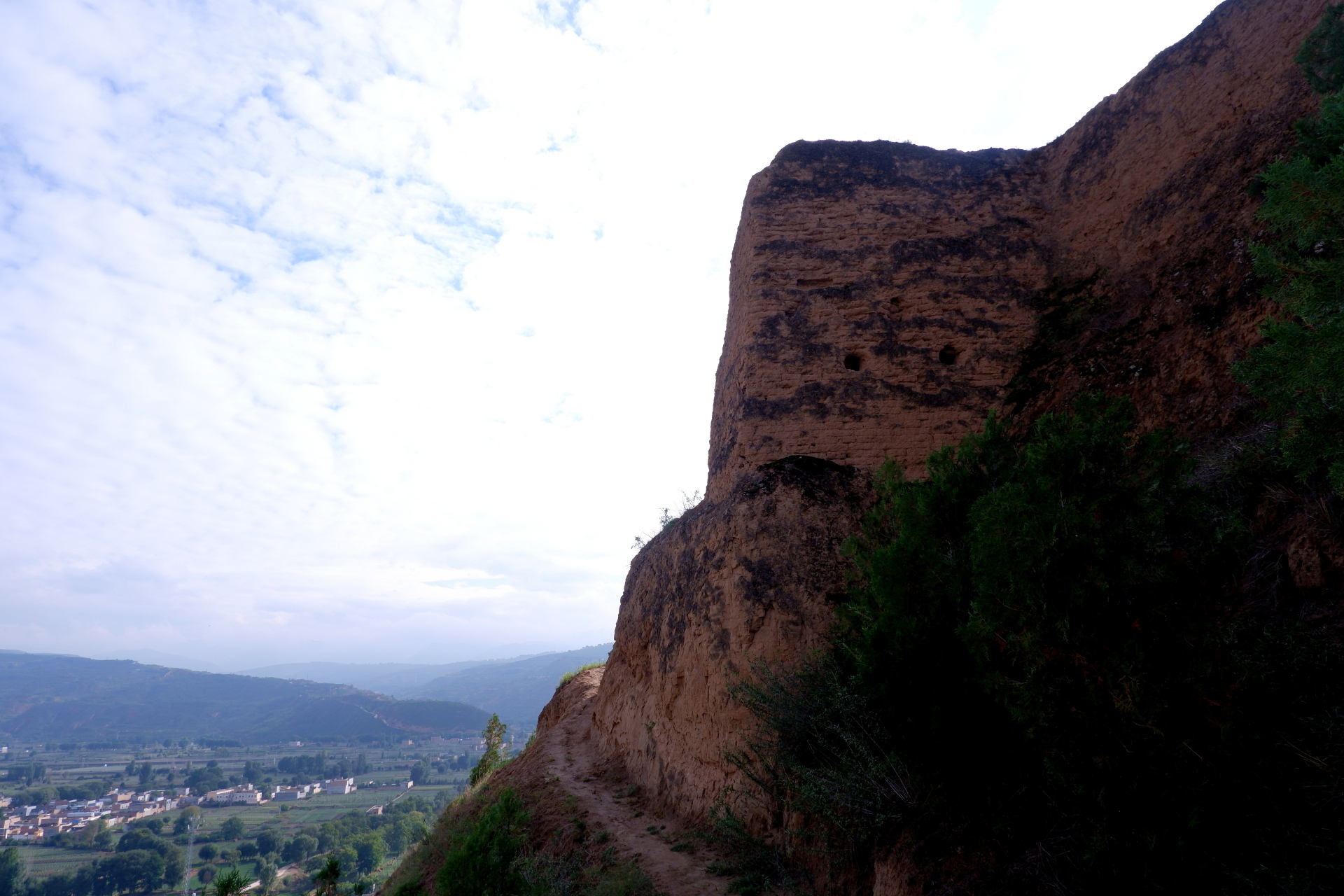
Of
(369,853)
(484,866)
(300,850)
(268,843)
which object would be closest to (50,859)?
(268,843)

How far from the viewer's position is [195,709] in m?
126

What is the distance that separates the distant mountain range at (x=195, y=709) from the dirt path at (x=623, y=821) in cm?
10034

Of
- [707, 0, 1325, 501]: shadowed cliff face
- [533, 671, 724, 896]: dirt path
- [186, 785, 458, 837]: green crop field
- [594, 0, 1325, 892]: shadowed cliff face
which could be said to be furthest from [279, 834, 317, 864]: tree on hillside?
[707, 0, 1325, 501]: shadowed cliff face

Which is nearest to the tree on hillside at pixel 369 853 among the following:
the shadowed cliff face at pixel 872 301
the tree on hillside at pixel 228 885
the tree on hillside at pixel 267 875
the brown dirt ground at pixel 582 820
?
the tree on hillside at pixel 267 875

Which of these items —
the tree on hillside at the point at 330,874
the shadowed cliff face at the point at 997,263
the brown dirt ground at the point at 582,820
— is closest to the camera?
the brown dirt ground at the point at 582,820

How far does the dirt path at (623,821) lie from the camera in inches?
270

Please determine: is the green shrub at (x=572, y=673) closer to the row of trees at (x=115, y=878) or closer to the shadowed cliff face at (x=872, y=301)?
the shadowed cliff face at (x=872, y=301)

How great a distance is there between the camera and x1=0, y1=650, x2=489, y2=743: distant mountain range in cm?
10756

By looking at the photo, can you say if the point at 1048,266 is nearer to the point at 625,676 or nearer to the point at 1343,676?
the point at 1343,676

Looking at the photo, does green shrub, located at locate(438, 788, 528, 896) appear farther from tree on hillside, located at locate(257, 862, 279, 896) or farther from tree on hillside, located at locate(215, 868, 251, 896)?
tree on hillside, located at locate(257, 862, 279, 896)

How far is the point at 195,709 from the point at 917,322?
160309 millimetres

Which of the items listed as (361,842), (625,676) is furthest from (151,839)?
(625,676)

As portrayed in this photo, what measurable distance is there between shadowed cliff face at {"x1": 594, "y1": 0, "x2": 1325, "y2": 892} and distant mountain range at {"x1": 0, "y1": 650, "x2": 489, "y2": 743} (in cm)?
10552

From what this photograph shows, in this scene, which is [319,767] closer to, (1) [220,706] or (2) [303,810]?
(2) [303,810]
